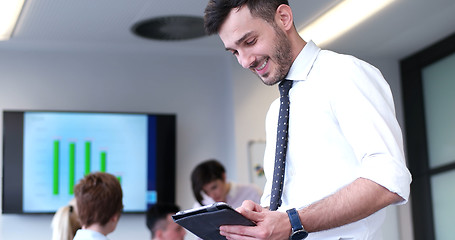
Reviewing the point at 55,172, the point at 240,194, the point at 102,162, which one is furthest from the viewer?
the point at 102,162

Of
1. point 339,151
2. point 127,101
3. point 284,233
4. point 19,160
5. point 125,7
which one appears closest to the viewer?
point 284,233

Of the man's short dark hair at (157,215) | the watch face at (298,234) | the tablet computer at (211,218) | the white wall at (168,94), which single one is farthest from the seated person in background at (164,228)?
the watch face at (298,234)

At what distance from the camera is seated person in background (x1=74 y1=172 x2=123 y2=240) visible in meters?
3.27

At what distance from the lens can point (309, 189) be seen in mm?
1748

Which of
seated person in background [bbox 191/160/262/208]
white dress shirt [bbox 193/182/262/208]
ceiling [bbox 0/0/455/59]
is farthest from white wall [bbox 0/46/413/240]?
seated person in background [bbox 191/160/262/208]

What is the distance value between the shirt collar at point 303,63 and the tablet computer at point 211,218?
0.47 meters

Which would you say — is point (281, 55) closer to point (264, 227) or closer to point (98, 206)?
point (264, 227)

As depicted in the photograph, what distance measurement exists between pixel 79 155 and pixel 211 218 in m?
4.38

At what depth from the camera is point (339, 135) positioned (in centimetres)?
174

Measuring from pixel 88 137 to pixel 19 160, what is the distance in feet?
1.86

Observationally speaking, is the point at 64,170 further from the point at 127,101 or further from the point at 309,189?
the point at 309,189

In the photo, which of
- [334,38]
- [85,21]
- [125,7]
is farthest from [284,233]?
[334,38]

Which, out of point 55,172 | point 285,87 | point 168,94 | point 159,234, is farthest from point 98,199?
point 168,94

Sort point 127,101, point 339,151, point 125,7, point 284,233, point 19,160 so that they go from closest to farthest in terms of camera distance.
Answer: point 284,233 → point 339,151 → point 125,7 → point 19,160 → point 127,101
